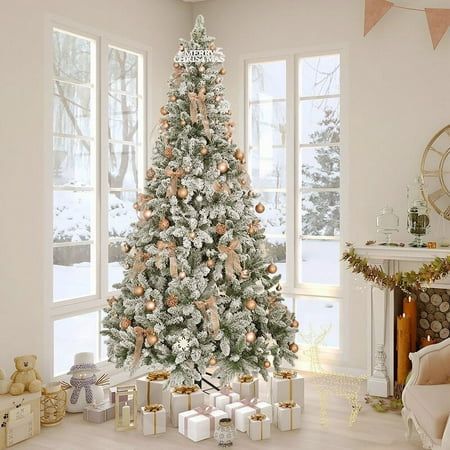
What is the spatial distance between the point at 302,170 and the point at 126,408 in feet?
8.17

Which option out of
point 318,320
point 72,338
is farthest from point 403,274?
point 72,338

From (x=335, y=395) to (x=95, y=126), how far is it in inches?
107

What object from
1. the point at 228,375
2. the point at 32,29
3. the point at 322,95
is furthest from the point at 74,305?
the point at 322,95

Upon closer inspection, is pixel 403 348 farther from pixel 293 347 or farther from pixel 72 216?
pixel 72 216

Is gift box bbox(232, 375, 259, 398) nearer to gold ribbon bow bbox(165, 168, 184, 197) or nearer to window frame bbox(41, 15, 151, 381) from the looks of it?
window frame bbox(41, 15, 151, 381)

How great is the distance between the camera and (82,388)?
13.8 ft

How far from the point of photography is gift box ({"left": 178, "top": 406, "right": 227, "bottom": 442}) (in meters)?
3.74

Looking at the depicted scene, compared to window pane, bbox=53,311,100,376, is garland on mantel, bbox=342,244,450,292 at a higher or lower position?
higher

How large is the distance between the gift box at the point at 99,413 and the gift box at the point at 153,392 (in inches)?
8.5

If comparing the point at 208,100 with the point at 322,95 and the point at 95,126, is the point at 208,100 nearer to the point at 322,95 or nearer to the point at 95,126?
the point at 95,126

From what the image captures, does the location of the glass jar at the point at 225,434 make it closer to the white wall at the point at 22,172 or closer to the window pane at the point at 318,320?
the white wall at the point at 22,172

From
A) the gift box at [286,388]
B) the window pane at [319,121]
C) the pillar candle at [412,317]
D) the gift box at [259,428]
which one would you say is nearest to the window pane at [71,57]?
the window pane at [319,121]

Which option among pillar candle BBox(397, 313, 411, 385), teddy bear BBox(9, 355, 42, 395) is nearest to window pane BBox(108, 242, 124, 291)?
teddy bear BBox(9, 355, 42, 395)

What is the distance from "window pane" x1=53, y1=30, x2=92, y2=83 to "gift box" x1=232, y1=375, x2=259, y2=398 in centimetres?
248
